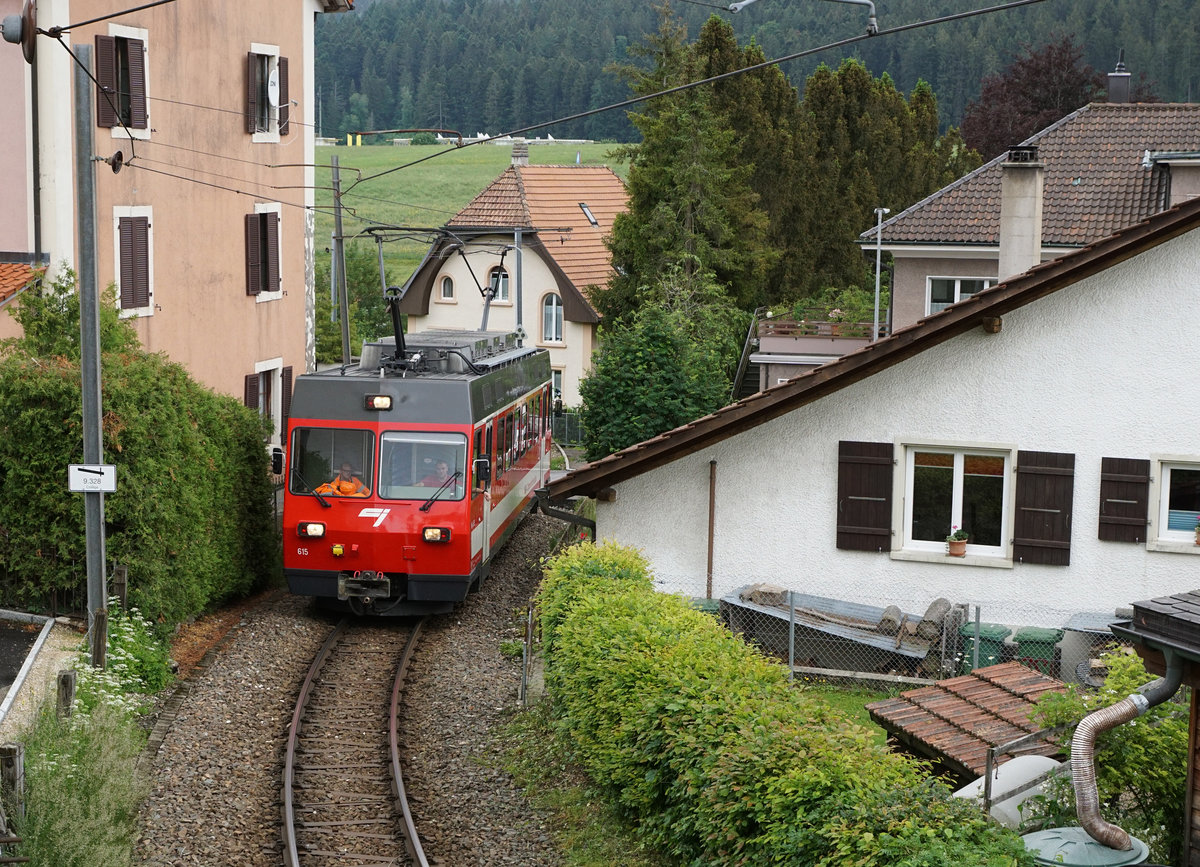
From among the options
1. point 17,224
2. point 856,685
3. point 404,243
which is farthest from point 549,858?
point 404,243

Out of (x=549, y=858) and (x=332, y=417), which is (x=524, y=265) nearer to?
(x=332, y=417)

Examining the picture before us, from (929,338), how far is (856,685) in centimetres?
375

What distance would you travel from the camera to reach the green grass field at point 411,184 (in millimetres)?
97812

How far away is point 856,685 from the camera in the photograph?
15.6 meters

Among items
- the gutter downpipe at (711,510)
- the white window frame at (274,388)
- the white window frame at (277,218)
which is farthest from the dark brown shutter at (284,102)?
the gutter downpipe at (711,510)

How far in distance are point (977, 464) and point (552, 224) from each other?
110 ft

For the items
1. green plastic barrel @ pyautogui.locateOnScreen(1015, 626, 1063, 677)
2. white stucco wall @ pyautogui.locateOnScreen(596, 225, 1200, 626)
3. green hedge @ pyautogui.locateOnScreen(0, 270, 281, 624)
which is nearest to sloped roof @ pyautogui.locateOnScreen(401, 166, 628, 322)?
green hedge @ pyautogui.locateOnScreen(0, 270, 281, 624)

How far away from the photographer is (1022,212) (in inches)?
799

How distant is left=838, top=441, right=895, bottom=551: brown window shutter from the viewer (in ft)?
53.8

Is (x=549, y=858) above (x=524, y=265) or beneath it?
beneath

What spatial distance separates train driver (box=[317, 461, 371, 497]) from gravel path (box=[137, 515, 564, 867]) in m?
1.78

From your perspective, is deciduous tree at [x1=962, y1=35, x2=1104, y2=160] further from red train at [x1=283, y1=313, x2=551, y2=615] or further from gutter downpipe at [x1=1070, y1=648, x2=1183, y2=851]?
gutter downpipe at [x1=1070, y1=648, x2=1183, y2=851]

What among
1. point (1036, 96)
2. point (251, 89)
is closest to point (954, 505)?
point (251, 89)

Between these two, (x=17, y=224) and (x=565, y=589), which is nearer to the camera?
(x=565, y=589)
